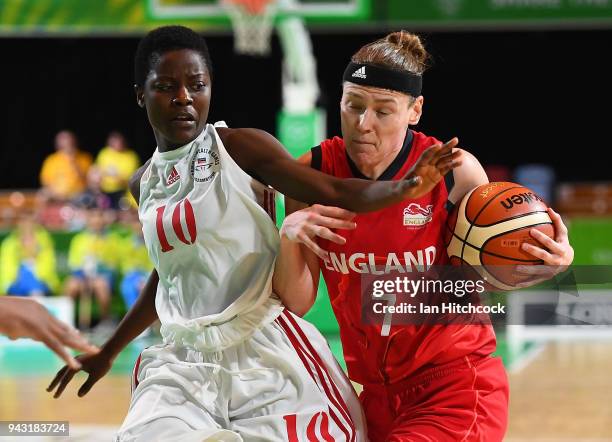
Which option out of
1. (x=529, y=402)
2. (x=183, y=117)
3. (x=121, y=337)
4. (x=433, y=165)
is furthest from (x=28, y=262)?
(x=433, y=165)

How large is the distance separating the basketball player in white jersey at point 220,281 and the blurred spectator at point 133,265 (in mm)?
8788

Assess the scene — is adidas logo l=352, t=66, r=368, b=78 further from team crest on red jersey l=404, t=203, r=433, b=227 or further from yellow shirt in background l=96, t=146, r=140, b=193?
yellow shirt in background l=96, t=146, r=140, b=193

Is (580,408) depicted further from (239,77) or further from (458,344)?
(239,77)

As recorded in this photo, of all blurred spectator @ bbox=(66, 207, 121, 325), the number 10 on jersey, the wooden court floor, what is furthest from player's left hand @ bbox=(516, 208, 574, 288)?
blurred spectator @ bbox=(66, 207, 121, 325)

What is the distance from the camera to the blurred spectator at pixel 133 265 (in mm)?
12102

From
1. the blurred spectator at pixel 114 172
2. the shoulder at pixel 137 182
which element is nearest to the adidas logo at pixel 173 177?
the shoulder at pixel 137 182

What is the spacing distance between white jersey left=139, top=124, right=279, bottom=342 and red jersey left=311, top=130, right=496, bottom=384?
1.00ft

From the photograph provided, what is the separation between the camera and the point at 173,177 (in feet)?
11.2

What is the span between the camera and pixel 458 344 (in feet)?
11.6

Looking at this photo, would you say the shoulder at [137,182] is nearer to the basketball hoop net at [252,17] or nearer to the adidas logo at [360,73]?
the adidas logo at [360,73]

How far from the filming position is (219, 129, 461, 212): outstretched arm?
9.75ft

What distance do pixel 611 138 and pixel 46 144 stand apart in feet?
35.5

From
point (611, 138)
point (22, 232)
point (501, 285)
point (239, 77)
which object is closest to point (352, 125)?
point (501, 285)

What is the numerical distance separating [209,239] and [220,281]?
0.15 meters
